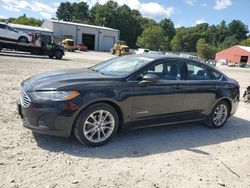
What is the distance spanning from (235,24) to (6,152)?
454 feet

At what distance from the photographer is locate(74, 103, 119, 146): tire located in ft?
15.8

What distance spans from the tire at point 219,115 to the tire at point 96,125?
2689 millimetres

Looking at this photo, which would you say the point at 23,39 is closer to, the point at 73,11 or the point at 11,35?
the point at 11,35

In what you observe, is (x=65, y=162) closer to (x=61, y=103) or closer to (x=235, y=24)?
(x=61, y=103)

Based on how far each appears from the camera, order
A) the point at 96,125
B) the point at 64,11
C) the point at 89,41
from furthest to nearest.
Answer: the point at 64,11
the point at 89,41
the point at 96,125

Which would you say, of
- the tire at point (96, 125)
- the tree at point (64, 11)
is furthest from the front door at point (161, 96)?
the tree at point (64, 11)

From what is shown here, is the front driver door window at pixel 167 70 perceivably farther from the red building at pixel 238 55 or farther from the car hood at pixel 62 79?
the red building at pixel 238 55

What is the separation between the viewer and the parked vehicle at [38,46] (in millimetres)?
23916

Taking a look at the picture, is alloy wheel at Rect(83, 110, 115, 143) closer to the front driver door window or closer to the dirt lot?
the dirt lot

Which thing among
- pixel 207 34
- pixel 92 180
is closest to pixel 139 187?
pixel 92 180

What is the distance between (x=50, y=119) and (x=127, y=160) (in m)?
1.33

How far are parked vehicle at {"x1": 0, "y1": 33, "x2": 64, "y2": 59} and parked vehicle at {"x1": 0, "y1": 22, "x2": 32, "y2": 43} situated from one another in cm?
41

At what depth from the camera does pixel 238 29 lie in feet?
427

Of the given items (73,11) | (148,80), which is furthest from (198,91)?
(73,11)
